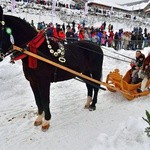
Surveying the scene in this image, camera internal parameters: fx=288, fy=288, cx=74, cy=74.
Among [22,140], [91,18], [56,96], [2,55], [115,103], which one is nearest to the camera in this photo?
[2,55]

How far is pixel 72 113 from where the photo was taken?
7.04 m

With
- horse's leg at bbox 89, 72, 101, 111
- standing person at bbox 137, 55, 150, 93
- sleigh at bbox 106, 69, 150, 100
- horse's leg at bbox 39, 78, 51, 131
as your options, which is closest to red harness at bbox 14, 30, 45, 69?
horse's leg at bbox 39, 78, 51, 131

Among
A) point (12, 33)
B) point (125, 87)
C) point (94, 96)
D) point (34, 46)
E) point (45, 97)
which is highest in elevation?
point (12, 33)

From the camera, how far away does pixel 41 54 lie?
5.62 metres

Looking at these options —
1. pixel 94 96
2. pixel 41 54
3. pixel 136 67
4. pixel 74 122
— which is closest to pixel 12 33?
pixel 41 54

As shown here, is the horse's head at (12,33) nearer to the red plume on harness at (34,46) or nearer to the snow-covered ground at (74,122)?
the red plume on harness at (34,46)

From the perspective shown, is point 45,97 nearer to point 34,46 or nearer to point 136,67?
point 34,46

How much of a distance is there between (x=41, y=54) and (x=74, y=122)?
5.87 ft

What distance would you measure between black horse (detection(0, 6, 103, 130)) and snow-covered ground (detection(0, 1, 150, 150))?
0.42 m

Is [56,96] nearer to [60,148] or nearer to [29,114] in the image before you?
[29,114]

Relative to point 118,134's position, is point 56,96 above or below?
below

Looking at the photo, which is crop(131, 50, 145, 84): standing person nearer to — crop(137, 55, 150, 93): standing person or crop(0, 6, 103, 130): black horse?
crop(137, 55, 150, 93): standing person

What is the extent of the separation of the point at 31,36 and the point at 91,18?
92.6ft

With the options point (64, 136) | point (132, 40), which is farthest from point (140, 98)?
point (132, 40)
